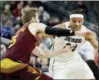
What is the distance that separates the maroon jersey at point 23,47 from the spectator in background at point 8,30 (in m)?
6.11

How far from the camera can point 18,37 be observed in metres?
5.76

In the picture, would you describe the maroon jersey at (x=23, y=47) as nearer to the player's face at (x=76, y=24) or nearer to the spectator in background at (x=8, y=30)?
the player's face at (x=76, y=24)

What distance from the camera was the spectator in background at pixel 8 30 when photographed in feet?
39.0

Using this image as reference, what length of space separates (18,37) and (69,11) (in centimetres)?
803

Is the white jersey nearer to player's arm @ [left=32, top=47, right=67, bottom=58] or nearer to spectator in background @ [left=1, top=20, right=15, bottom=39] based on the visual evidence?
player's arm @ [left=32, top=47, right=67, bottom=58]

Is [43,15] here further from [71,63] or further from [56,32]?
[56,32]

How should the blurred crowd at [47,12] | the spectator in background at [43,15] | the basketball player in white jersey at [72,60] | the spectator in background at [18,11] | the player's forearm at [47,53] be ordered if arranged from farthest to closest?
the spectator in background at [18,11] < the spectator in background at [43,15] < the blurred crowd at [47,12] < the basketball player in white jersey at [72,60] < the player's forearm at [47,53]

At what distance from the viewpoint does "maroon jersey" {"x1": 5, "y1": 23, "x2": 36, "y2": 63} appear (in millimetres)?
5668

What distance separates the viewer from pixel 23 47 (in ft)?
18.6

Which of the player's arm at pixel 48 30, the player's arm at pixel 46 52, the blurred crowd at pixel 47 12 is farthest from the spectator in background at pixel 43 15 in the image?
the player's arm at pixel 48 30

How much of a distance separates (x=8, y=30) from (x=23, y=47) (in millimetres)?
6567

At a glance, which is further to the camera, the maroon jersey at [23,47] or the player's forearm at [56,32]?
the maroon jersey at [23,47]

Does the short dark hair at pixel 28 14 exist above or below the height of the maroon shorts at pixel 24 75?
above

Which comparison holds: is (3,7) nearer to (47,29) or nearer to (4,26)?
(4,26)
